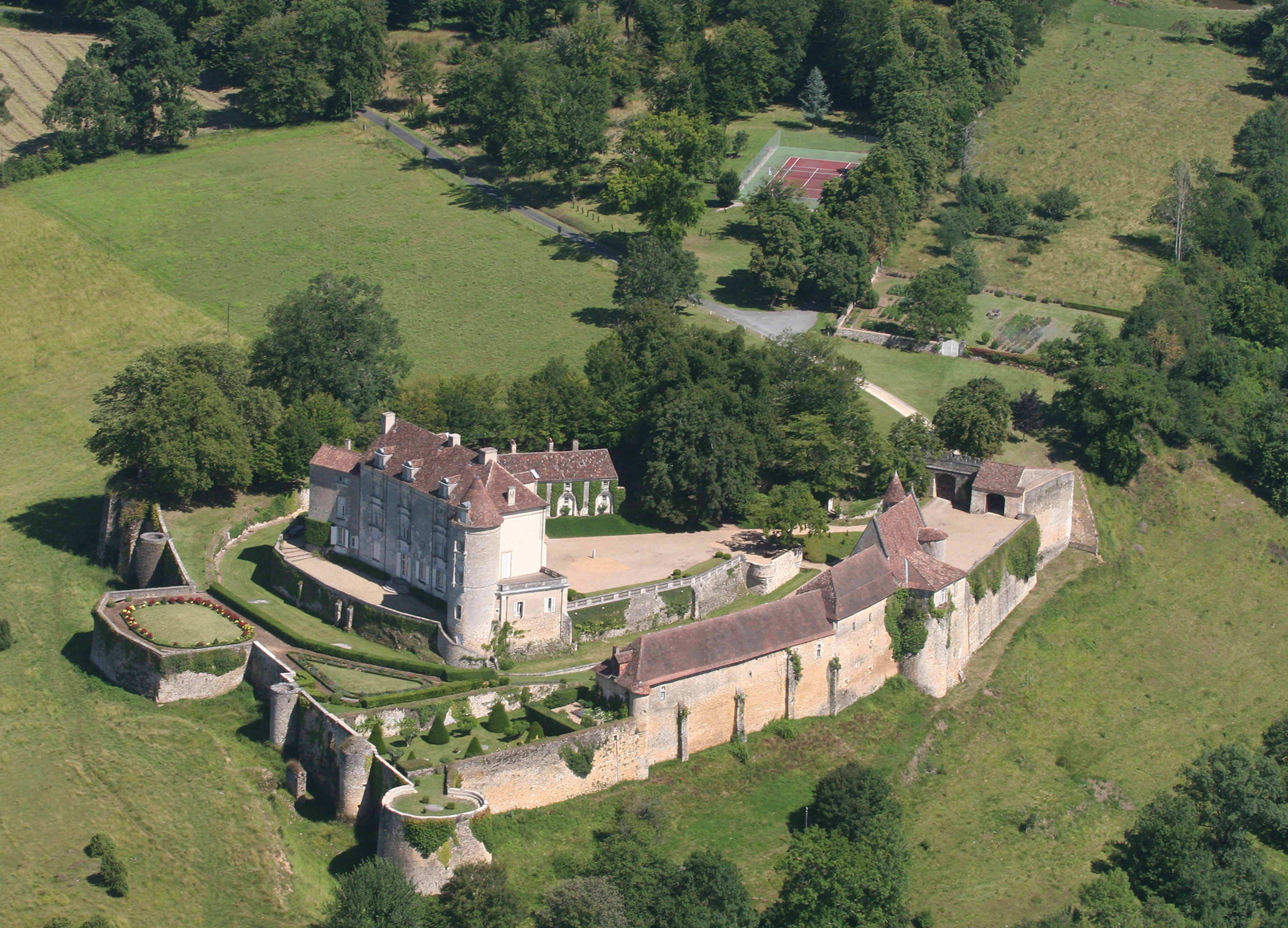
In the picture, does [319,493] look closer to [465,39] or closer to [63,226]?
[63,226]

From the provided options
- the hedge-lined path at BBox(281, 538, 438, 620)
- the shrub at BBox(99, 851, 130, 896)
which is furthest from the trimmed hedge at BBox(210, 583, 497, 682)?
the shrub at BBox(99, 851, 130, 896)

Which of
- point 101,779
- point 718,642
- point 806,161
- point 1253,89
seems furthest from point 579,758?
point 1253,89

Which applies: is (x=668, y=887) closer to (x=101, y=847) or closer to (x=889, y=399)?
(x=101, y=847)

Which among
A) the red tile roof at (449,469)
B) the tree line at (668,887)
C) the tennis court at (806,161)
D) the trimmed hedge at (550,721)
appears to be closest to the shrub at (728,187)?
the tennis court at (806,161)

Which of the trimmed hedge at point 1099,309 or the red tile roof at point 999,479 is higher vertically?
the red tile roof at point 999,479

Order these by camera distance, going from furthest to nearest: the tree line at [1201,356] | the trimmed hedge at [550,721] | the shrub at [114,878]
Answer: the tree line at [1201,356] → the trimmed hedge at [550,721] → the shrub at [114,878]

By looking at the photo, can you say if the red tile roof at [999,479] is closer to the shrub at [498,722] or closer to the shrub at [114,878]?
the shrub at [498,722]

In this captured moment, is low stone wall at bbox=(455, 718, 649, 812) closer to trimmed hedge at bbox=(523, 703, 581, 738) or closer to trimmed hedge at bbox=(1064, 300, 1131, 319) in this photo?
trimmed hedge at bbox=(523, 703, 581, 738)
